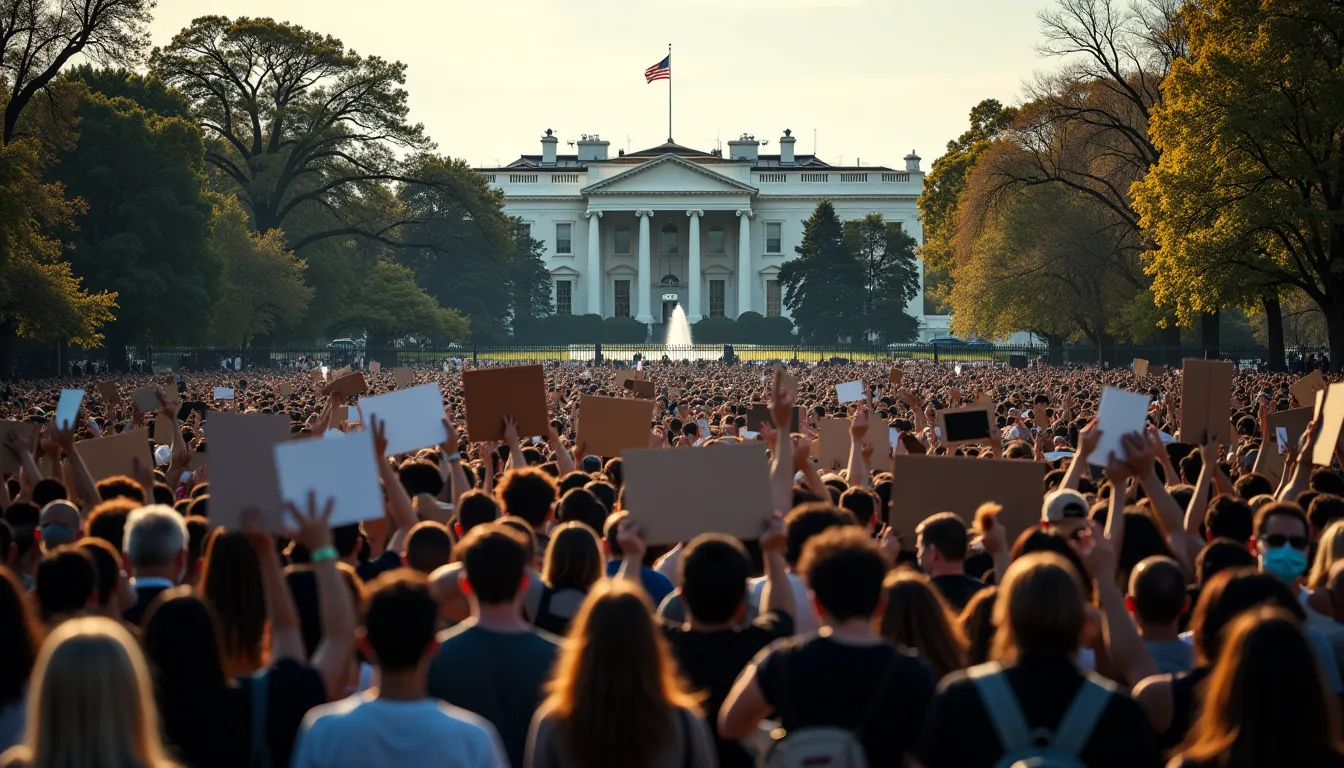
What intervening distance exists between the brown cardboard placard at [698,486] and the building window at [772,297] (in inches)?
4130

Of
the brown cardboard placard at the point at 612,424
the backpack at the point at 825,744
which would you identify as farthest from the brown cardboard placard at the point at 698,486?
the brown cardboard placard at the point at 612,424

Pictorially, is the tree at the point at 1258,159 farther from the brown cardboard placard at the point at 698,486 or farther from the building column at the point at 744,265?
the building column at the point at 744,265

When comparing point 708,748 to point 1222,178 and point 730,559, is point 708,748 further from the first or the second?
point 1222,178

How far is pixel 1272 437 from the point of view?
38.1 ft

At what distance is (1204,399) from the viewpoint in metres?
11.3

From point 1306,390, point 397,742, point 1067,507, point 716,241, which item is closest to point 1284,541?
point 1067,507

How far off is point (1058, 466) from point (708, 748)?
8858 mm

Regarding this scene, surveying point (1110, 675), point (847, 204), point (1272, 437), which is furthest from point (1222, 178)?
point (847, 204)

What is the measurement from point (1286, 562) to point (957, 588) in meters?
1.34

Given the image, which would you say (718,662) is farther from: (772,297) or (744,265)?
(772,297)

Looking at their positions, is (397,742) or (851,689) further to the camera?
(851,689)

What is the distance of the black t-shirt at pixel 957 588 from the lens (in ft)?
18.1

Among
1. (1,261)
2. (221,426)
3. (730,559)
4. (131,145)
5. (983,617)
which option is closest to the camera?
(730,559)

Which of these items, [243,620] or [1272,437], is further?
[1272,437]
